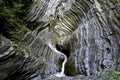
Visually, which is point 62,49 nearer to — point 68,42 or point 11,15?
point 68,42

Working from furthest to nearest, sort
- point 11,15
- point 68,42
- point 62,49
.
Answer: point 62,49
point 68,42
point 11,15

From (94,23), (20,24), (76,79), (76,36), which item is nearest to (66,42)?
(76,36)

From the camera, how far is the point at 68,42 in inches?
524

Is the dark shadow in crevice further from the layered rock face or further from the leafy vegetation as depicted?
the leafy vegetation

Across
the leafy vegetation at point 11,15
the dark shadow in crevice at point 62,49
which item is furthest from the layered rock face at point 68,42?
the leafy vegetation at point 11,15

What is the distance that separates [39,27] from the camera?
43.8 ft

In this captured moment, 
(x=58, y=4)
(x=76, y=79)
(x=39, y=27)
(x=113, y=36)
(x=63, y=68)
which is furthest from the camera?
(x=58, y=4)

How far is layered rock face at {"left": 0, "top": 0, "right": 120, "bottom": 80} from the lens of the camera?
10.5 m

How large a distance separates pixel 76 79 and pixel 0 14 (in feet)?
12.1

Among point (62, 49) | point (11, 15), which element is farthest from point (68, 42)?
point (11, 15)

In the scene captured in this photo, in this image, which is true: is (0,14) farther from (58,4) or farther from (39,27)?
(58,4)

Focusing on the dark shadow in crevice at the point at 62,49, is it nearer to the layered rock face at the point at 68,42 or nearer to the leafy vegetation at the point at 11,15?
the layered rock face at the point at 68,42

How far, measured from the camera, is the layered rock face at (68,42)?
34.5ft

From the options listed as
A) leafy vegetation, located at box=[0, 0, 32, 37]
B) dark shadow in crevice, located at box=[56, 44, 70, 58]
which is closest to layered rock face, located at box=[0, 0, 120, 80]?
dark shadow in crevice, located at box=[56, 44, 70, 58]
